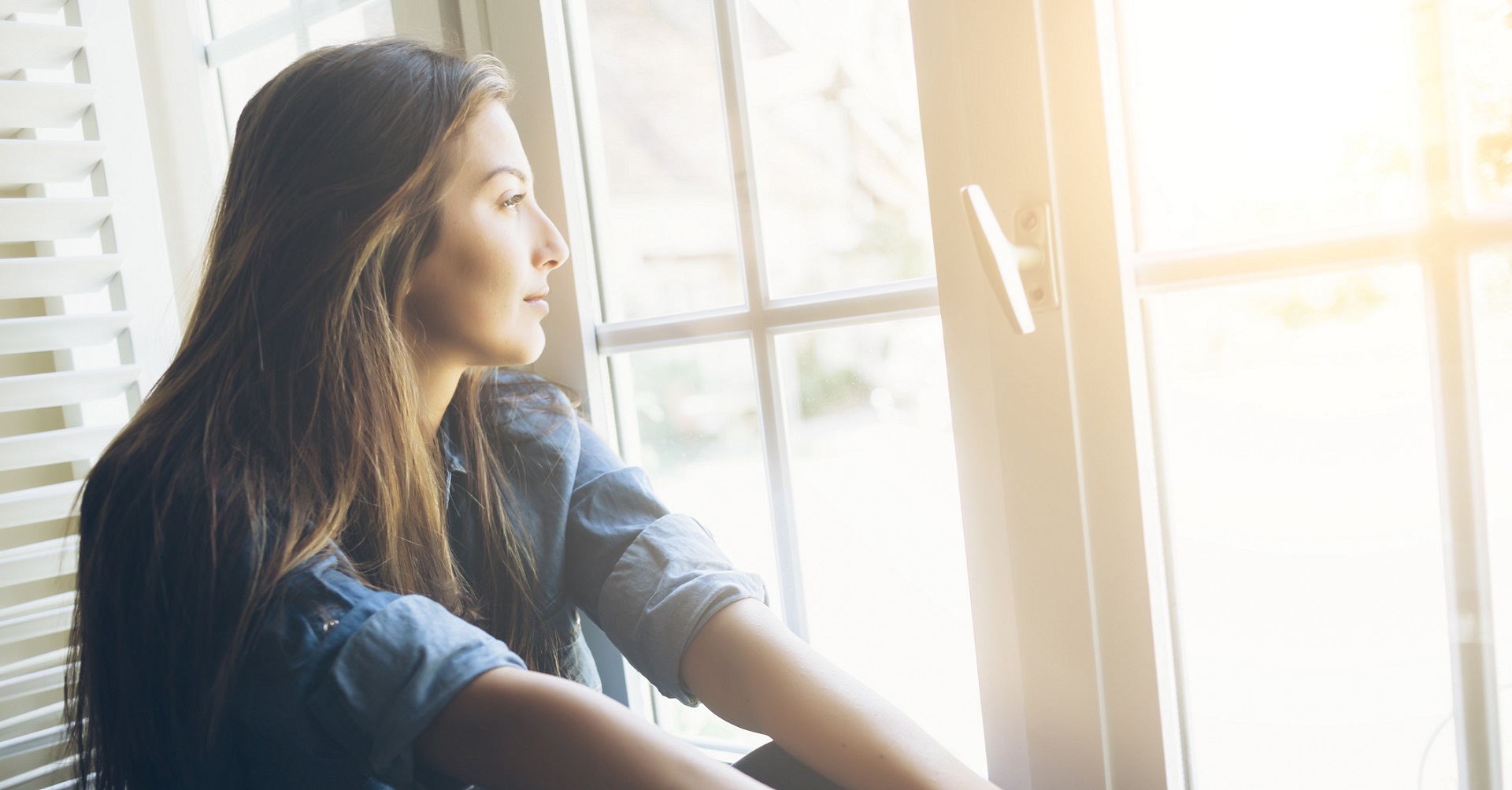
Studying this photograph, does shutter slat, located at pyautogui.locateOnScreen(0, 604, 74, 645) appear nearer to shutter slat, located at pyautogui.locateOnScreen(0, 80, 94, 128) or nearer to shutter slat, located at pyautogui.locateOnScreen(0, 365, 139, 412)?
shutter slat, located at pyautogui.locateOnScreen(0, 365, 139, 412)

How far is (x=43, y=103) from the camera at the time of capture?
3.00 ft

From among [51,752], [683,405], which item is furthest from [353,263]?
[51,752]

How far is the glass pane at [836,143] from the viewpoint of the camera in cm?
72

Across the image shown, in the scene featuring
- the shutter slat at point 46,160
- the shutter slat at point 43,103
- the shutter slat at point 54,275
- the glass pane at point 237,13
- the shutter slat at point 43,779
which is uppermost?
the glass pane at point 237,13

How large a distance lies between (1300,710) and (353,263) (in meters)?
0.75

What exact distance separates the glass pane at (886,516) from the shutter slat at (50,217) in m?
0.73

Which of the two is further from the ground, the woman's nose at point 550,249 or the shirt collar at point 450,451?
the woman's nose at point 550,249

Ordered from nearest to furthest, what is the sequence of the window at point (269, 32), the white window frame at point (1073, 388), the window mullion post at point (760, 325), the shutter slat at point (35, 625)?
the white window frame at point (1073, 388)
the window mullion post at point (760, 325)
the shutter slat at point (35, 625)
the window at point (269, 32)

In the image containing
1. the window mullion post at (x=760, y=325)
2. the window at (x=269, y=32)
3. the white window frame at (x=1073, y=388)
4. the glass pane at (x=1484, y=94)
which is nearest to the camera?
the glass pane at (x=1484, y=94)

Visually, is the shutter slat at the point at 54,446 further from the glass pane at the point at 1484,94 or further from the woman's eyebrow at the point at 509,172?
the glass pane at the point at 1484,94

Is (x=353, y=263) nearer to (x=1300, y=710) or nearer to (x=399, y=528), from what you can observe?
(x=399, y=528)

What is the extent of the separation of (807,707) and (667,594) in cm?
14

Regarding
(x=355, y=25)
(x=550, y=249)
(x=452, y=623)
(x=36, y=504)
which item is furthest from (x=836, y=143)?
(x=36, y=504)

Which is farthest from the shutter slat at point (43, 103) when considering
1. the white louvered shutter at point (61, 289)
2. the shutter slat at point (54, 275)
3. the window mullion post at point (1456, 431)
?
the window mullion post at point (1456, 431)
